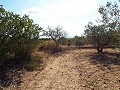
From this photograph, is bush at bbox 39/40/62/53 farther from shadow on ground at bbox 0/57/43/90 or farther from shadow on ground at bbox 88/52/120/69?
shadow on ground at bbox 0/57/43/90

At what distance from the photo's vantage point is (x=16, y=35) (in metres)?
17.3

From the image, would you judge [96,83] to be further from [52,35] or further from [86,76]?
[52,35]

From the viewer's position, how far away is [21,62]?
1878cm

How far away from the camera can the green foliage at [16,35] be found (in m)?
16.0

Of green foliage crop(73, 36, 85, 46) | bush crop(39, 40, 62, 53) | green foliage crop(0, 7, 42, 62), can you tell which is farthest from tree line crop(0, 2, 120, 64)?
green foliage crop(73, 36, 85, 46)

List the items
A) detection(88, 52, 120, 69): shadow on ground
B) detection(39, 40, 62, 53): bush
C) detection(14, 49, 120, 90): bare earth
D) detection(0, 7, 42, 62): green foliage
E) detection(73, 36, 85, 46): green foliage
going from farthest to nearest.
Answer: detection(73, 36, 85, 46): green foliage → detection(39, 40, 62, 53): bush → detection(88, 52, 120, 69): shadow on ground → detection(0, 7, 42, 62): green foliage → detection(14, 49, 120, 90): bare earth

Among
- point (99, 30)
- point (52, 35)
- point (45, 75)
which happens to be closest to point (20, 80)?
point (45, 75)

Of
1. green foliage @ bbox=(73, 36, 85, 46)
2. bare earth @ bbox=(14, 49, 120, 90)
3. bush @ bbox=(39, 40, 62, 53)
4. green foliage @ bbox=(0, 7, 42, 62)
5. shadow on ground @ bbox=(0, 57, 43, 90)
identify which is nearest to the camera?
bare earth @ bbox=(14, 49, 120, 90)

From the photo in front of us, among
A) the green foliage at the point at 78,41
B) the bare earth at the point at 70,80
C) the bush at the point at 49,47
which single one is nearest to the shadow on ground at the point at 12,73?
the bare earth at the point at 70,80

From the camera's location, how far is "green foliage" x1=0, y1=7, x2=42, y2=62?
16.0 m

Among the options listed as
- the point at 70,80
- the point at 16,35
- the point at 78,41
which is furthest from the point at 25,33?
the point at 78,41

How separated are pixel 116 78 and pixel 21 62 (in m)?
7.96

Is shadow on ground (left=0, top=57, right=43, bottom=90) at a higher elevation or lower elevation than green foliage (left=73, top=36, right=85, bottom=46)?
lower

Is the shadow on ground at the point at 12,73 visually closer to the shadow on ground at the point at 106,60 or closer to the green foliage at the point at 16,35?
the green foliage at the point at 16,35
